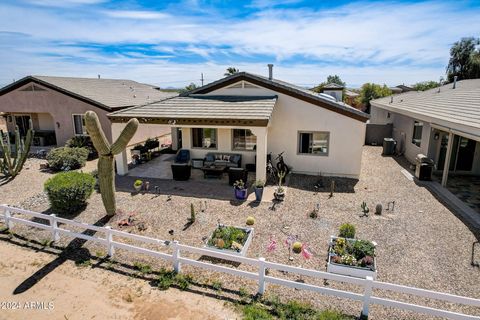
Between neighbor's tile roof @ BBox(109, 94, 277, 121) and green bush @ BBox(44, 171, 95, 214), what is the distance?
4.27 metres

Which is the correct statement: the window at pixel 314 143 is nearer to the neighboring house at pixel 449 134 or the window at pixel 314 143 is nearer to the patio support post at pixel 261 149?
the patio support post at pixel 261 149

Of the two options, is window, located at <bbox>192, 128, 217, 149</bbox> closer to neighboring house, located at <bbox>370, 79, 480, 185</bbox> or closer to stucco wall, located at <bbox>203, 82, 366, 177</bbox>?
stucco wall, located at <bbox>203, 82, 366, 177</bbox>

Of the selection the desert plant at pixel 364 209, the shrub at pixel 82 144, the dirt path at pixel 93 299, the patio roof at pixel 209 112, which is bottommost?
the dirt path at pixel 93 299

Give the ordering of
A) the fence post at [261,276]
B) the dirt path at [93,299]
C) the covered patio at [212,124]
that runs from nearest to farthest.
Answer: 1. the dirt path at [93,299]
2. the fence post at [261,276]
3. the covered patio at [212,124]

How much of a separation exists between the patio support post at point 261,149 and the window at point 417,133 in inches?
388

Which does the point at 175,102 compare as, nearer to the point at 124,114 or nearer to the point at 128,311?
the point at 124,114

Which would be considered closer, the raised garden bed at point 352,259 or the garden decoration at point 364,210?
the raised garden bed at point 352,259

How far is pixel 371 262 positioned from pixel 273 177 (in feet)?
24.2

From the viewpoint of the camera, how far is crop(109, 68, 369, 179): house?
1280 cm

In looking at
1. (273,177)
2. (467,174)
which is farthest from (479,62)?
(273,177)

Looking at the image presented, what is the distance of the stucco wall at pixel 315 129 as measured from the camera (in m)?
13.4

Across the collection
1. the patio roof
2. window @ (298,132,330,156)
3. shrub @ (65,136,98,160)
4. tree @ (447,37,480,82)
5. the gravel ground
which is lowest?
the gravel ground

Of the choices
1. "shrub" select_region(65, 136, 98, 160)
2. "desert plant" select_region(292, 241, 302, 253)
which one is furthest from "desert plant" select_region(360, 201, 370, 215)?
"shrub" select_region(65, 136, 98, 160)

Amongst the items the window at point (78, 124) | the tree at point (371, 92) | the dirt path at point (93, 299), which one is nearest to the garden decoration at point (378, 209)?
the dirt path at point (93, 299)
